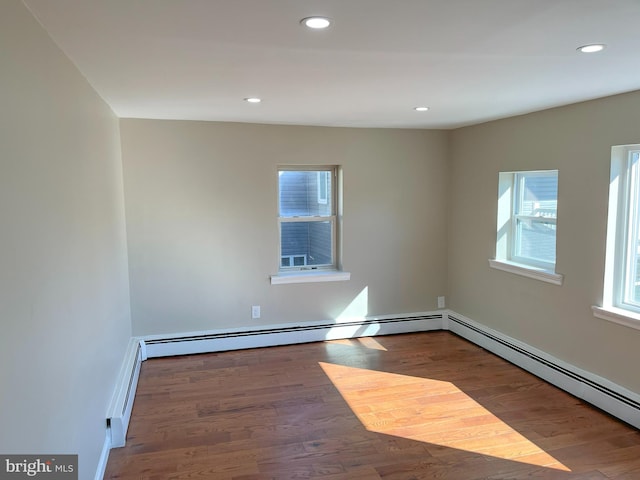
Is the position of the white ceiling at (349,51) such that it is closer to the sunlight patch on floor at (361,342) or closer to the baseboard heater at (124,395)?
the baseboard heater at (124,395)

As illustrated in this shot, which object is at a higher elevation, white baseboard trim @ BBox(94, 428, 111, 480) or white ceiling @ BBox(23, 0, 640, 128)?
white ceiling @ BBox(23, 0, 640, 128)

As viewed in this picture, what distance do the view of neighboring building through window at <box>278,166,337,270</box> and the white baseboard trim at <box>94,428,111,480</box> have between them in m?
2.30

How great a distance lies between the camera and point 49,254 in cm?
173

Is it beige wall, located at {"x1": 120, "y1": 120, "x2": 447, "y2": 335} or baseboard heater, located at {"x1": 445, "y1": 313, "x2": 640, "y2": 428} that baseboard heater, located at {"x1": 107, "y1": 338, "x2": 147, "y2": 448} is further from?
baseboard heater, located at {"x1": 445, "y1": 313, "x2": 640, "y2": 428}

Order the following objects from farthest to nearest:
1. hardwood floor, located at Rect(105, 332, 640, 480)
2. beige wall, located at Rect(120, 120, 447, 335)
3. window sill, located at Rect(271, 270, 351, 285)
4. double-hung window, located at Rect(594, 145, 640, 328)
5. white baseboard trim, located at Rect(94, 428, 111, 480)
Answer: window sill, located at Rect(271, 270, 351, 285) → beige wall, located at Rect(120, 120, 447, 335) → double-hung window, located at Rect(594, 145, 640, 328) → hardwood floor, located at Rect(105, 332, 640, 480) → white baseboard trim, located at Rect(94, 428, 111, 480)

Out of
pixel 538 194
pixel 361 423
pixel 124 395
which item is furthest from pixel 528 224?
pixel 124 395

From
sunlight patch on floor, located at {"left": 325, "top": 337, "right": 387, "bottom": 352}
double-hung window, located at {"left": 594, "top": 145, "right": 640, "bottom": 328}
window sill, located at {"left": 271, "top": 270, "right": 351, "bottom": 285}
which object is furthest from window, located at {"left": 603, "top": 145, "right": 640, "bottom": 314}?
window sill, located at {"left": 271, "top": 270, "right": 351, "bottom": 285}

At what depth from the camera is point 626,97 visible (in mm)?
2949

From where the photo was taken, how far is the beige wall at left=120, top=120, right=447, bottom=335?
13.5 feet

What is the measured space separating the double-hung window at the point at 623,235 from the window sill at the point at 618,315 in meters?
0.01

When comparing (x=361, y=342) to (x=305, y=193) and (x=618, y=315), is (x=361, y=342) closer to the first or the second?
(x=305, y=193)

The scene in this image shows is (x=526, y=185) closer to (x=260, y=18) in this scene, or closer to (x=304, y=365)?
(x=304, y=365)

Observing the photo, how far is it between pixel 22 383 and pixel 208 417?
77.2 inches

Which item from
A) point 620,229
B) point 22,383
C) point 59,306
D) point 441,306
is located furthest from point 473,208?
point 22,383
